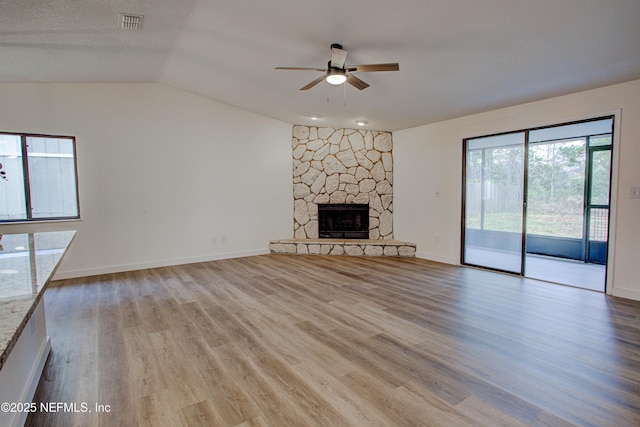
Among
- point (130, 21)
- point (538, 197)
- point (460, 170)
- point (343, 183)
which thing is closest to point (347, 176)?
point (343, 183)

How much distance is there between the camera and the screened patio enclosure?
15.4 feet

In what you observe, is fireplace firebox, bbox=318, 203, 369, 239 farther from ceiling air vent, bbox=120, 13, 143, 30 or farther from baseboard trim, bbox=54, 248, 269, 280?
ceiling air vent, bbox=120, 13, 143, 30

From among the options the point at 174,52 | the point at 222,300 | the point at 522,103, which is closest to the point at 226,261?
the point at 222,300

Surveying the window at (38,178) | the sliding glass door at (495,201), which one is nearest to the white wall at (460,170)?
the sliding glass door at (495,201)

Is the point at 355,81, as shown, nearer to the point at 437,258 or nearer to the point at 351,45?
the point at 351,45

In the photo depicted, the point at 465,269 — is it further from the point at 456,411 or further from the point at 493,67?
the point at 456,411

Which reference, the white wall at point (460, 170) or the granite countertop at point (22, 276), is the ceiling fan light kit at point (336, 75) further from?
the white wall at point (460, 170)

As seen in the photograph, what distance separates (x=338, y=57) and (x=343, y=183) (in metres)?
3.72

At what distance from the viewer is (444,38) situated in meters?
2.97

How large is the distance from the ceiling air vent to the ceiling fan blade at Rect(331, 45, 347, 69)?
1877mm

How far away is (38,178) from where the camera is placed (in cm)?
447

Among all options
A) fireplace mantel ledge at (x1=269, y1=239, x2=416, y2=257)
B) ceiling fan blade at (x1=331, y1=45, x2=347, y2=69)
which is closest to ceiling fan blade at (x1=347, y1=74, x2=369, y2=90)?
ceiling fan blade at (x1=331, y1=45, x2=347, y2=69)

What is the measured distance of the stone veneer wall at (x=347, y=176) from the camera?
665 centimetres

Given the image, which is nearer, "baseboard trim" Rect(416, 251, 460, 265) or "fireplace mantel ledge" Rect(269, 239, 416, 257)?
"baseboard trim" Rect(416, 251, 460, 265)
